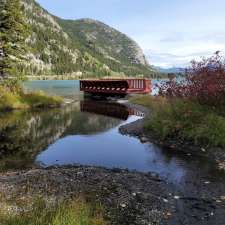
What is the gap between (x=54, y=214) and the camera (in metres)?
7.16

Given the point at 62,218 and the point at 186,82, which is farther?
the point at 186,82

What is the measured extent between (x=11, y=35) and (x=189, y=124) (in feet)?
78.3

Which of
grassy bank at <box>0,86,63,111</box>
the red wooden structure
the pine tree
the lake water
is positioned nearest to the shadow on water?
the lake water

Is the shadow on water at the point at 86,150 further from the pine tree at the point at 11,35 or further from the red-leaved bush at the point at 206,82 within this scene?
the pine tree at the point at 11,35

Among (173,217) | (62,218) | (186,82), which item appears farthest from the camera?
(186,82)

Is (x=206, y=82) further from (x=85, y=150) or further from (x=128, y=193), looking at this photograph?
(x=128, y=193)

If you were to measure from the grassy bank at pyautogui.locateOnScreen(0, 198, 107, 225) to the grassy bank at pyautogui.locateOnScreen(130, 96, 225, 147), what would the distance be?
30.6 ft

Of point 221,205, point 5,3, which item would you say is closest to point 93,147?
point 221,205

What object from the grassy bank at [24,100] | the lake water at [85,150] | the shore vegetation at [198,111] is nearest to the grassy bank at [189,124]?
the shore vegetation at [198,111]

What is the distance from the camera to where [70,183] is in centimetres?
1077

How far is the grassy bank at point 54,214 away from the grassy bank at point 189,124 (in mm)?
9314

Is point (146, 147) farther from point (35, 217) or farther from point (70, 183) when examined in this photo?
point (35, 217)

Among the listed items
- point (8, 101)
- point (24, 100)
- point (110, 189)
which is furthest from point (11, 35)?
point (110, 189)

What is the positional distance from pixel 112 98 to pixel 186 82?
30.1 m
